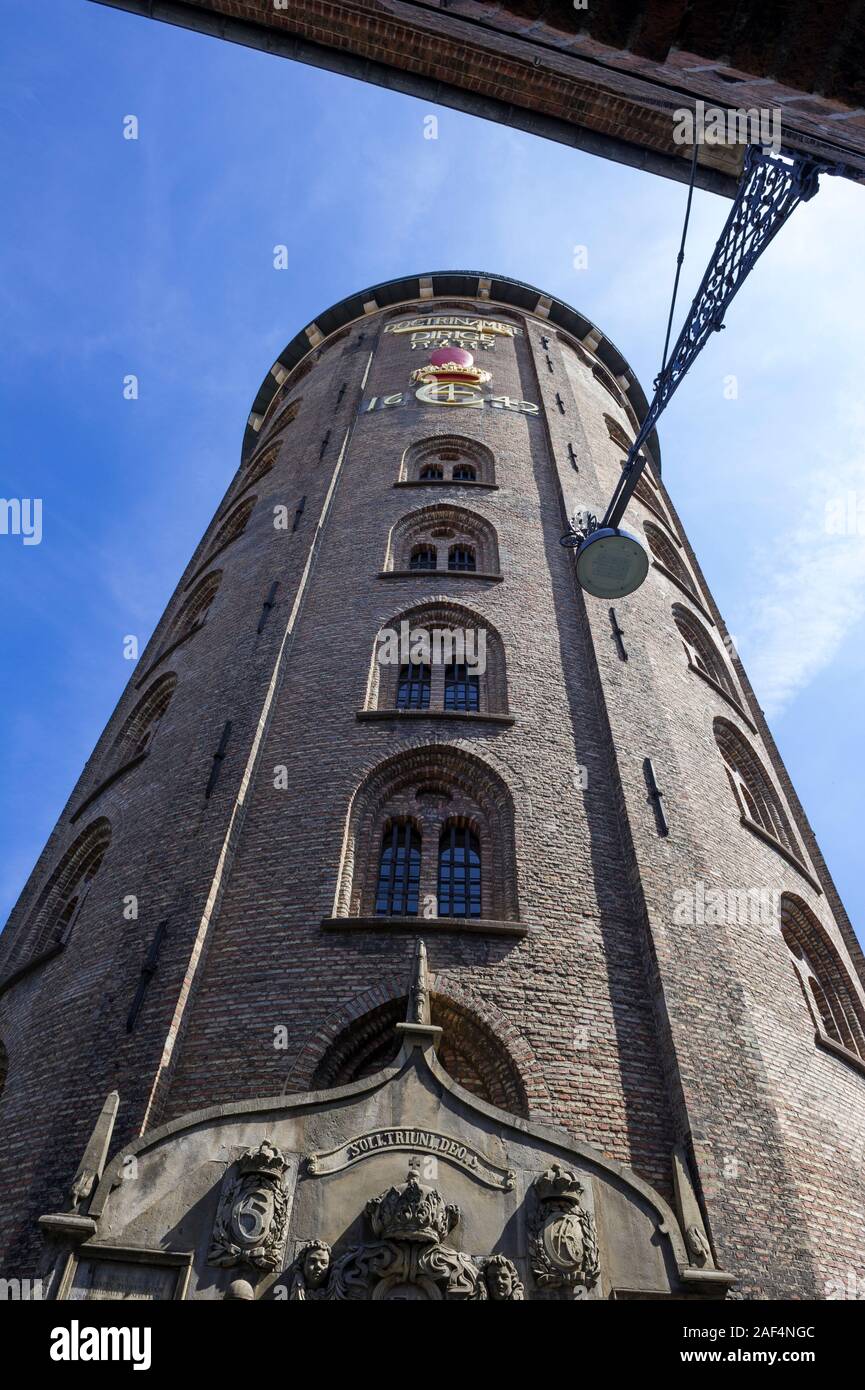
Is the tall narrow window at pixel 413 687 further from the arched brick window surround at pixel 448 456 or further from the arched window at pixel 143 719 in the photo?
the arched brick window surround at pixel 448 456

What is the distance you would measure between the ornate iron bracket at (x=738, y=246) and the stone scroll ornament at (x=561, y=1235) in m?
6.52

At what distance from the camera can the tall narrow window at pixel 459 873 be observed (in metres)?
11.5

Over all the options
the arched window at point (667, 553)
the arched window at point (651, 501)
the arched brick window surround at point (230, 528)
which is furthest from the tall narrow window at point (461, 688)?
the arched window at point (651, 501)

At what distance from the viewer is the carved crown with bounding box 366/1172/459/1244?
6785mm

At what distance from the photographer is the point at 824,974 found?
14.4 m

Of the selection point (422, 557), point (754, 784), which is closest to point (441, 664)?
point (422, 557)

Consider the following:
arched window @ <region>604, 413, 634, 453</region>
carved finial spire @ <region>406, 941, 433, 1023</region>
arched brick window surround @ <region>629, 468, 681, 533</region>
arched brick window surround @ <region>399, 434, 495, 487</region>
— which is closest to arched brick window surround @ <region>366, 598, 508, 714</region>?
carved finial spire @ <region>406, 941, 433, 1023</region>

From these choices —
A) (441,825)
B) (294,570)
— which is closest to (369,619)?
(294,570)

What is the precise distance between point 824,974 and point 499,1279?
9.22 metres

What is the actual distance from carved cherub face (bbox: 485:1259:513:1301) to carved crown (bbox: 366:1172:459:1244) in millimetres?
372

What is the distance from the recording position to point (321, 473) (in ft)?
67.0
